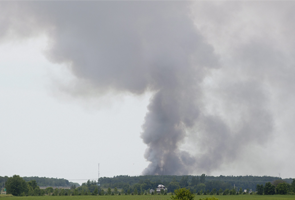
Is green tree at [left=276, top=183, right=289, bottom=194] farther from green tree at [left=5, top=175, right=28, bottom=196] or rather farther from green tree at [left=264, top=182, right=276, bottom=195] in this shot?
green tree at [left=5, top=175, right=28, bottom=196]

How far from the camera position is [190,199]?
5206 centimetres

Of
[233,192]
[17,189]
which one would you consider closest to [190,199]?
[17,189]

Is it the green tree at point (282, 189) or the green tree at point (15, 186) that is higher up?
the green tree at point (15, 186)

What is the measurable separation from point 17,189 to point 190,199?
137364mm

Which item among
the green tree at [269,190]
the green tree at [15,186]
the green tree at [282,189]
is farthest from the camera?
the green tree at [269,190]

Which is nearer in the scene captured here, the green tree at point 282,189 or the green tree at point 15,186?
the green tree at point 15,186

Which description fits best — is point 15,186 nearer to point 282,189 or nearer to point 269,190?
point 269,190

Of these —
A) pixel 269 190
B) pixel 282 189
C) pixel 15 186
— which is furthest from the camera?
pixel 269 190

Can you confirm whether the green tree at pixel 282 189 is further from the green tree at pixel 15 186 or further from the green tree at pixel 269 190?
the green tree at pixel 15 186

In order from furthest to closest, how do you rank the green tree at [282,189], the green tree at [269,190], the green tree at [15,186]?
1. the green tree at [269,190]
2. the green tree at [282,189]
3. the green tree at [15,186]

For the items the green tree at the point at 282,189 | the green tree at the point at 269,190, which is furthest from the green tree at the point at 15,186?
the green tree at the point at 282,189

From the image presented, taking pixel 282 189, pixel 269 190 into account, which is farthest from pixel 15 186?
pixel 282 189

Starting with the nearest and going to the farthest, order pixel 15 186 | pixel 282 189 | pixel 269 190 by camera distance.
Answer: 1. pixel 15 186
2. pixel 282 189
3. pixel 269 190

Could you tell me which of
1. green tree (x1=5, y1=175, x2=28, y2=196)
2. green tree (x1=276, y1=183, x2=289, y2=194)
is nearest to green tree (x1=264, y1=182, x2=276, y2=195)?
green tree (x1=276, y1=183, x2=289, y2=194)
